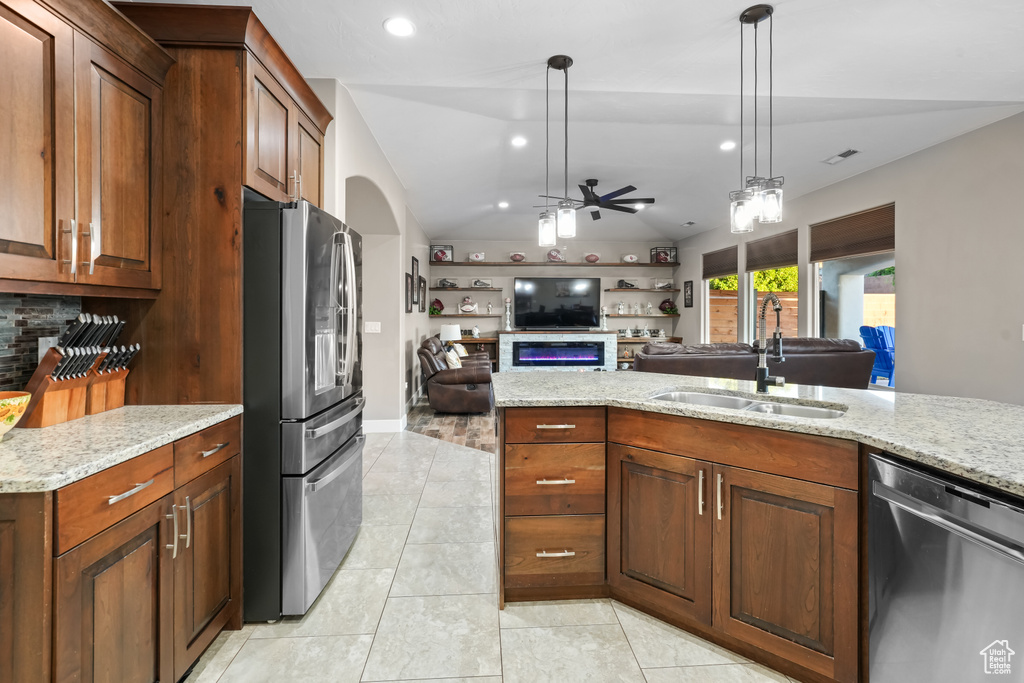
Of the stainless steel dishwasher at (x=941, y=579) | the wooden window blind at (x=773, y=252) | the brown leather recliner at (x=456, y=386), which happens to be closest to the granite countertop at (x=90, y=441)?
the stainless steel dishwasher at (x=941, y=579)

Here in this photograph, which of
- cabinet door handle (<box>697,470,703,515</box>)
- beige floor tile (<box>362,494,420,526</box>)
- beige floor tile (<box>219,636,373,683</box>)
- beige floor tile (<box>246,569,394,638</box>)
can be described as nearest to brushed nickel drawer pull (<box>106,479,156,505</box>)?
beige floor tile (<box>219,636,373,683</box>)

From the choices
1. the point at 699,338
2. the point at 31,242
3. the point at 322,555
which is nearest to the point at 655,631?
the point at 322,555

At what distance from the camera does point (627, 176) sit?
557 centimetres

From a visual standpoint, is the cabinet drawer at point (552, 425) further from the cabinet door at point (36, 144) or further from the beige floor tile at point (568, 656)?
the cabinet door at point (36, 144)

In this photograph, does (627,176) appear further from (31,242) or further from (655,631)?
(31,242)

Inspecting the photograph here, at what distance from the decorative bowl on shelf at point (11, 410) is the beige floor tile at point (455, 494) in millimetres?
2127

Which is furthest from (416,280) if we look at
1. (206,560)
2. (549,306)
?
(206,560)

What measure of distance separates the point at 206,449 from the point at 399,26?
86.1 inches

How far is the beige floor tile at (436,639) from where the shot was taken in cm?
166

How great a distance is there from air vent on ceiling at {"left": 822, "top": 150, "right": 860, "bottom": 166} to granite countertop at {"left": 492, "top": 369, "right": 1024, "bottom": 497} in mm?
3178

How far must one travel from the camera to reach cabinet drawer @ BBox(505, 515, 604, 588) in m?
2.02

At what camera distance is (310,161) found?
2568 millimetres

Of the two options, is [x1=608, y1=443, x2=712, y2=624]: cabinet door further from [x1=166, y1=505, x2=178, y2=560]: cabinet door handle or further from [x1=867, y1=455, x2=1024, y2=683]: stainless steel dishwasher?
[x1=166, y1=505, x2=178, y2=560]: cabinet door handle

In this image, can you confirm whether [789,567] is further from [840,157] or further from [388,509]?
[840,157]
